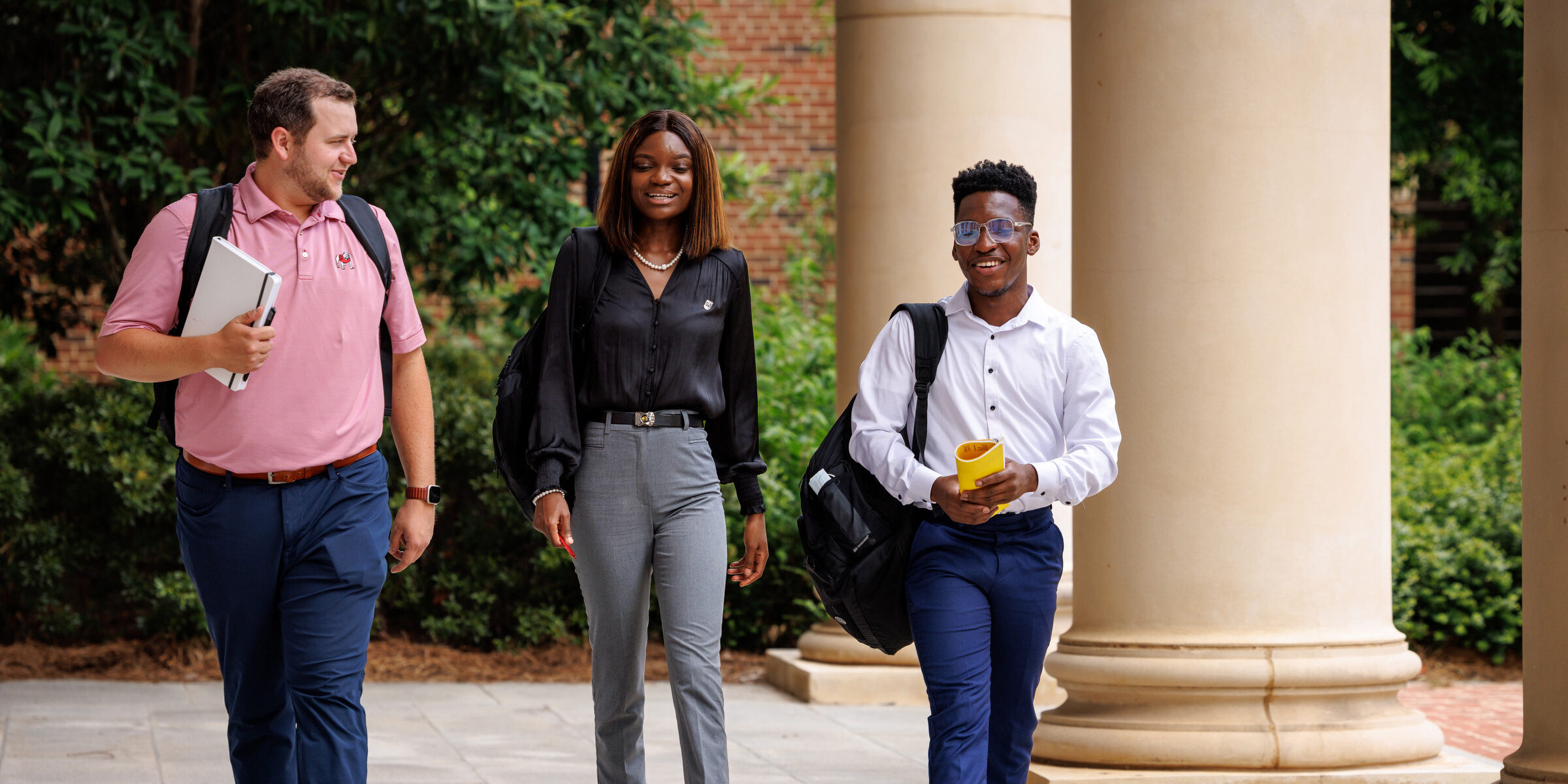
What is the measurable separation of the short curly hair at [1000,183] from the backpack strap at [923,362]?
0.94 feet

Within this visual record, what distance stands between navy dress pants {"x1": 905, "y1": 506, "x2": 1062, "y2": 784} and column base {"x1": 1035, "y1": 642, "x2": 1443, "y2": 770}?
3.81ft

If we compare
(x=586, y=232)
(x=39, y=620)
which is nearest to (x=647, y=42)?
(x=39, y=620)

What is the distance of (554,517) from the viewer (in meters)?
4.25

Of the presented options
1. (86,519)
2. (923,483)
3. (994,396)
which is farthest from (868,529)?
(86,519)

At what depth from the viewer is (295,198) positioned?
13.1 ft

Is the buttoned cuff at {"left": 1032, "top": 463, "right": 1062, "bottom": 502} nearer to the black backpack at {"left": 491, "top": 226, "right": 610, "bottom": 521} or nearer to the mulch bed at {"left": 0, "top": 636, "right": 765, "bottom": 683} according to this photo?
the black backpack at {"left": 491, "top": 226, "right": 610, "bottom": 521}

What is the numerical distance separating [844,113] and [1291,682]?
3.74 m

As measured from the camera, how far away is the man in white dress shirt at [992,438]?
399 centimetres

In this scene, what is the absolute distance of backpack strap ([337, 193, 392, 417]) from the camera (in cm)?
411

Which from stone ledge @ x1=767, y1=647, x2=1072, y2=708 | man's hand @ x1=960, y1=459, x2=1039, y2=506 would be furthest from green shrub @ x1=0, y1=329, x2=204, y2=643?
man's hand @ x1=960, y1=459, x2=1039, y2=506

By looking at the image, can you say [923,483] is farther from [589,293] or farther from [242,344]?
[242,344]

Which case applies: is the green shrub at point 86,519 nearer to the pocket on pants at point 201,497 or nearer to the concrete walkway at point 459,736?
the concrete walkway at point 459,736

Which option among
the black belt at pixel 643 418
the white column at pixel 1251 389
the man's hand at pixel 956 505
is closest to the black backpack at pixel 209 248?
the black belt at pixel 643 418

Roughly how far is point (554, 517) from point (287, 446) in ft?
2.29
